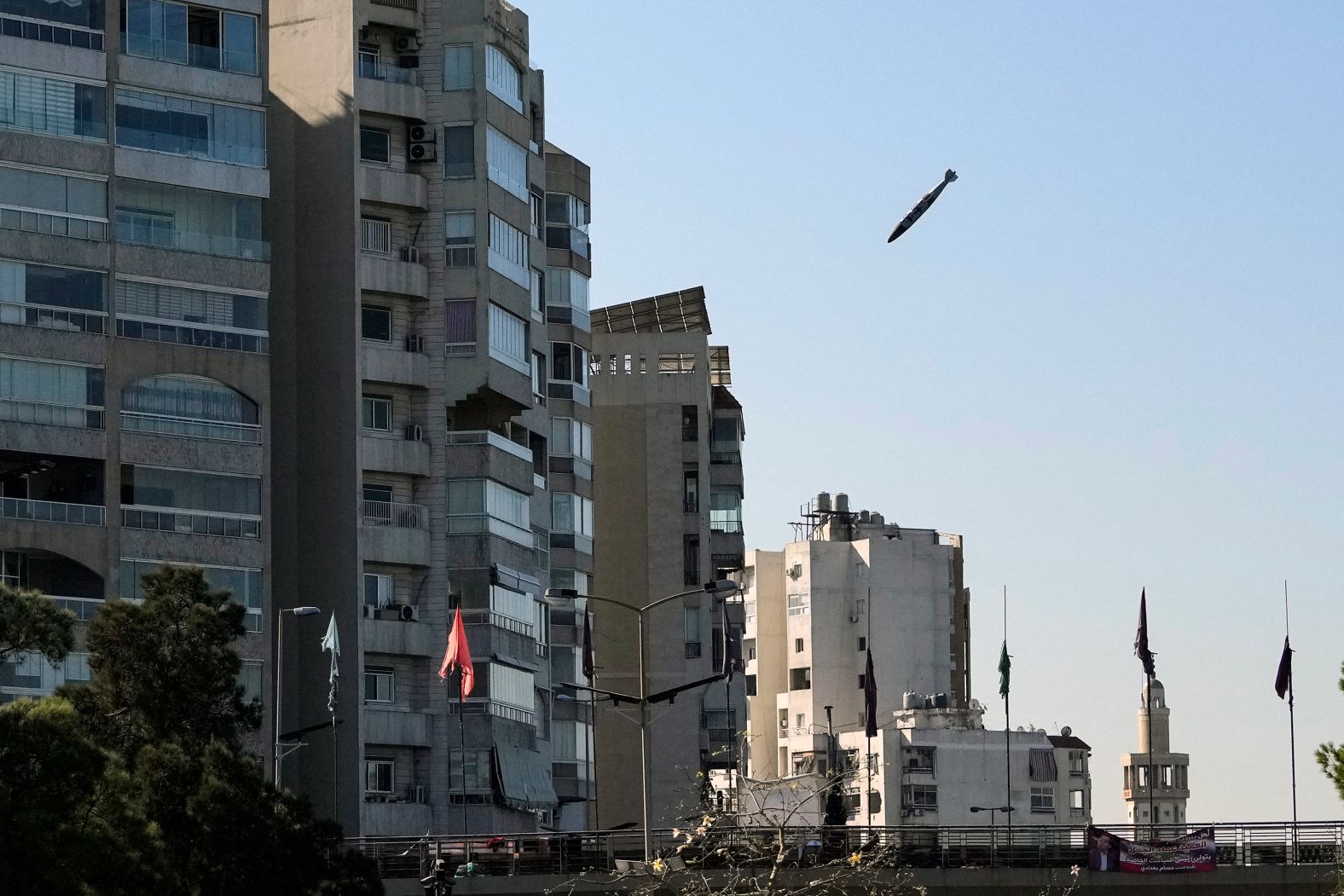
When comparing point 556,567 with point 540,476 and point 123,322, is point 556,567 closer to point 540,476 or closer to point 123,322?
point 540,476

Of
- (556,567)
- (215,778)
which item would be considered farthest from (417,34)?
(215,778)

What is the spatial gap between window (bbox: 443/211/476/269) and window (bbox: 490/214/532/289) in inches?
34.0

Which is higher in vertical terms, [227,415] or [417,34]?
[417,34]

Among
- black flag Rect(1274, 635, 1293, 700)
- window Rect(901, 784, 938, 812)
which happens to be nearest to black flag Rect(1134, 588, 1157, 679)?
black flag Rect(1274, 635, 1293, 700)

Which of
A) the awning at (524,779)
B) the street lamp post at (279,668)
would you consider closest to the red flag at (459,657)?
the street lamp post at (279,668)

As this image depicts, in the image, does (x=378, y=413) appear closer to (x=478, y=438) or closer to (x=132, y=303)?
(x=478, y=438)

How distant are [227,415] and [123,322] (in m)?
4.03

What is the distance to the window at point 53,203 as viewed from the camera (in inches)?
3130

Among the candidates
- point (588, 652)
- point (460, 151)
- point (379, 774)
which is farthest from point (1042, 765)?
point (379, 774)

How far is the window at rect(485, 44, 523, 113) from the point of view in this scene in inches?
3533

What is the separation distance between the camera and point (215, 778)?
54219 mm

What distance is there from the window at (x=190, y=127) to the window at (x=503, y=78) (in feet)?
28.4

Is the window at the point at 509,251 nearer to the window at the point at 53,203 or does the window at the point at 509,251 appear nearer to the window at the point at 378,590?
the window at the point at 378,590

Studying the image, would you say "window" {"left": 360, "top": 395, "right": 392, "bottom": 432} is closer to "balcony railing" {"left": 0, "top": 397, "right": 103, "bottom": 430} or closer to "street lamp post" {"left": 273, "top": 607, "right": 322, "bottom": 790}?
"street lamp post" {"left": 273, "top": 607, "right": 322, "bottom": 790}
